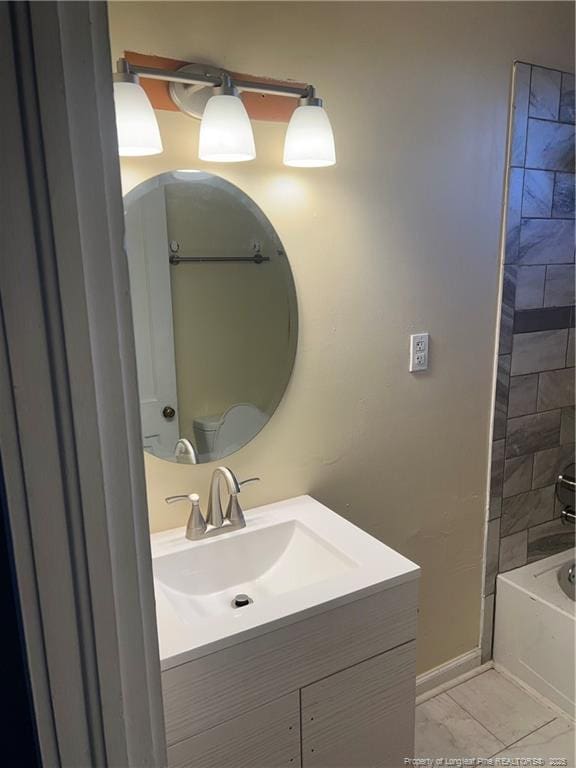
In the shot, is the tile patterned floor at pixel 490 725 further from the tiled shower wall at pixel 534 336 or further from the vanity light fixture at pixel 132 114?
the vanity light fixture at pixel 132 114

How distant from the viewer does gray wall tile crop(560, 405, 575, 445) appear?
6.92 feet

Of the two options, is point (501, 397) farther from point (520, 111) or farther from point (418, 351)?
point (520, 111)

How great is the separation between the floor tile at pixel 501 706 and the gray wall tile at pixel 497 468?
70cm

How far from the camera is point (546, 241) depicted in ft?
6.23

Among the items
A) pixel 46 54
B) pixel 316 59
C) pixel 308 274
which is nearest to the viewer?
pixel 46 54

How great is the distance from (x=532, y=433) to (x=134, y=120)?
64.7 inches

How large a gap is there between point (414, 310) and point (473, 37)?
79cm

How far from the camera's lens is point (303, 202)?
147 centimetres

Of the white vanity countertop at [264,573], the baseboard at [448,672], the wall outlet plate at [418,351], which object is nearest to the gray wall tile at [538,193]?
the wall outlet plate at [418,351]

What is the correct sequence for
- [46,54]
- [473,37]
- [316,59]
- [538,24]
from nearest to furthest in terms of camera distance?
[46,54]
[316,59]
[473,37]
[538,24]

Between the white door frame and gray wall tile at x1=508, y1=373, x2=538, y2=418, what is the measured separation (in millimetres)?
1669

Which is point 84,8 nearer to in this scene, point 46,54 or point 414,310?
point 46,54

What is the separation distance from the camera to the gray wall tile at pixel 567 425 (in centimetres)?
211

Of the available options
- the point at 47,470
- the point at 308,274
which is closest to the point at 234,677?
the point at 47,470
